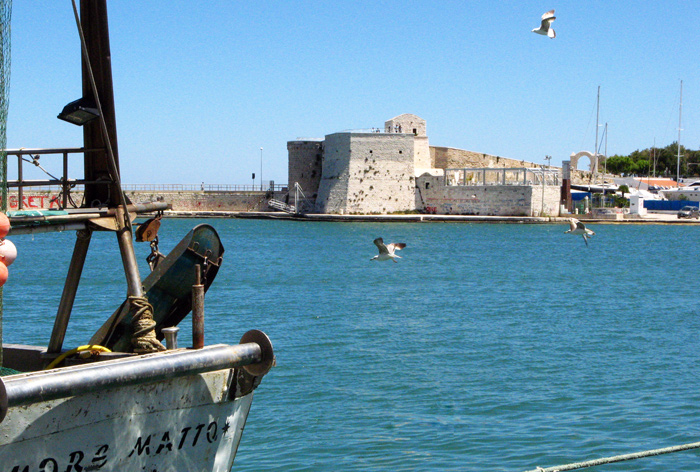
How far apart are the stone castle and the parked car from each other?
31.3 feet

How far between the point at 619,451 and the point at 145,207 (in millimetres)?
5142

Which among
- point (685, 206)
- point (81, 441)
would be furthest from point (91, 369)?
point (685, 206)

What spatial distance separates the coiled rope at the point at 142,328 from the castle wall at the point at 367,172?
44.3 m

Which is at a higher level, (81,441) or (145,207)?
(145,207)

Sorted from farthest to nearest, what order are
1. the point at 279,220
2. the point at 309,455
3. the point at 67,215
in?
the point at 279,220
the point at 309,455
the point at 67,215

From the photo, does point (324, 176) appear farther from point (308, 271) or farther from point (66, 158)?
point (66, 158)

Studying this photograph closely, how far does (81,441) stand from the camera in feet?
11.9

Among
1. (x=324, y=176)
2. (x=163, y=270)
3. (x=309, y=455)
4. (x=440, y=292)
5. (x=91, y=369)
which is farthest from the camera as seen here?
(x=324, y=176)

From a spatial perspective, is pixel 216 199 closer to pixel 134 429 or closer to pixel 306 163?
pixel 306 163

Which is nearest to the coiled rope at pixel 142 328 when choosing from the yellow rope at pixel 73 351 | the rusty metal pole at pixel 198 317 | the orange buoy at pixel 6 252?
the yellow rope at pixel 73 351

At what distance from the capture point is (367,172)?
49062 millimetres

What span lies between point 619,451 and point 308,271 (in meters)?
18.7

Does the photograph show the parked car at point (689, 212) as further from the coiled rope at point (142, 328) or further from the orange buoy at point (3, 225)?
the orange buoy at point (3, 225)

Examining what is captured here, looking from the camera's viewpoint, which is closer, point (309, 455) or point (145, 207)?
point (145, 207)
